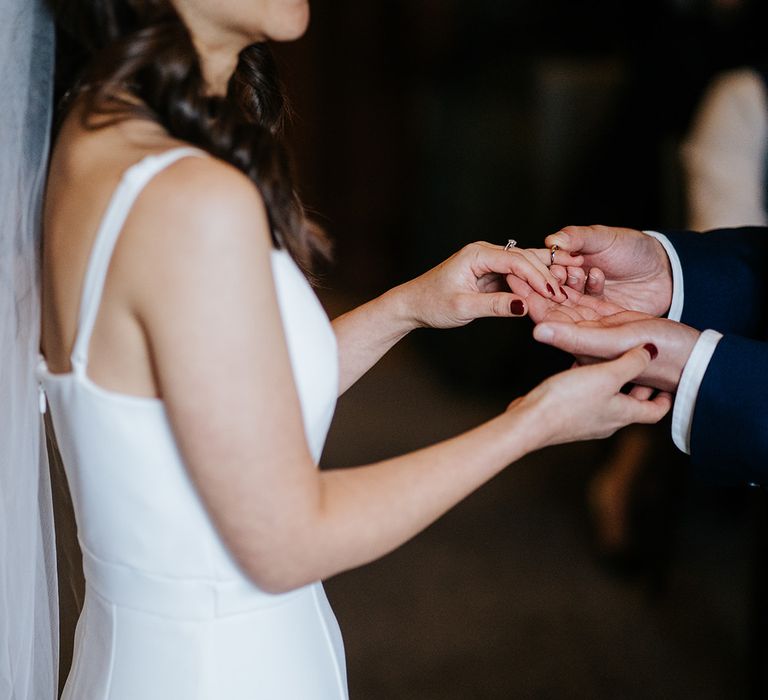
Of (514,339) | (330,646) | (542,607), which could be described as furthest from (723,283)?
(514,339)

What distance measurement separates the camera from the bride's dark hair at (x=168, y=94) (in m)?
0.97

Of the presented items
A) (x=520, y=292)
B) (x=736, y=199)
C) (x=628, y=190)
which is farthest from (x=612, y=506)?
(x=520, y=292)

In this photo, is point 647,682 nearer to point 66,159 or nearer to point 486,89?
point 66,159

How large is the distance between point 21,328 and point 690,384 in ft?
2.96

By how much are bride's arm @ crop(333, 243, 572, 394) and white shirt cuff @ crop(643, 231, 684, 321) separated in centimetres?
32

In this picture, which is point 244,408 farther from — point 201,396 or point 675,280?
point 675,280

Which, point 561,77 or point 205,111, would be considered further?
point 561,77

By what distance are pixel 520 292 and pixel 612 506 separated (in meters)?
1.70

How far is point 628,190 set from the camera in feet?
11.8

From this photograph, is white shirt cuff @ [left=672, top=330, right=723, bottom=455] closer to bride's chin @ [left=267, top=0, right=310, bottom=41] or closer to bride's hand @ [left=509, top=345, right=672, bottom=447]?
bride's hand @ [left=509, top=345, right=672, bottom=447]

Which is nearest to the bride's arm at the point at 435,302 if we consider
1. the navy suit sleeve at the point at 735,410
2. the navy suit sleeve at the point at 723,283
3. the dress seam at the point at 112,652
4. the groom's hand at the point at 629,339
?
the groom's hand at the point at 629,339

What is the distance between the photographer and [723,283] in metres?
1.69

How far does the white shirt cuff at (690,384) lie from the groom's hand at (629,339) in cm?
1

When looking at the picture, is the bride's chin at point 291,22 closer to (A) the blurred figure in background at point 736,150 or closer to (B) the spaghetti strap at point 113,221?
(B) the spaghetti strap at point 113,221
